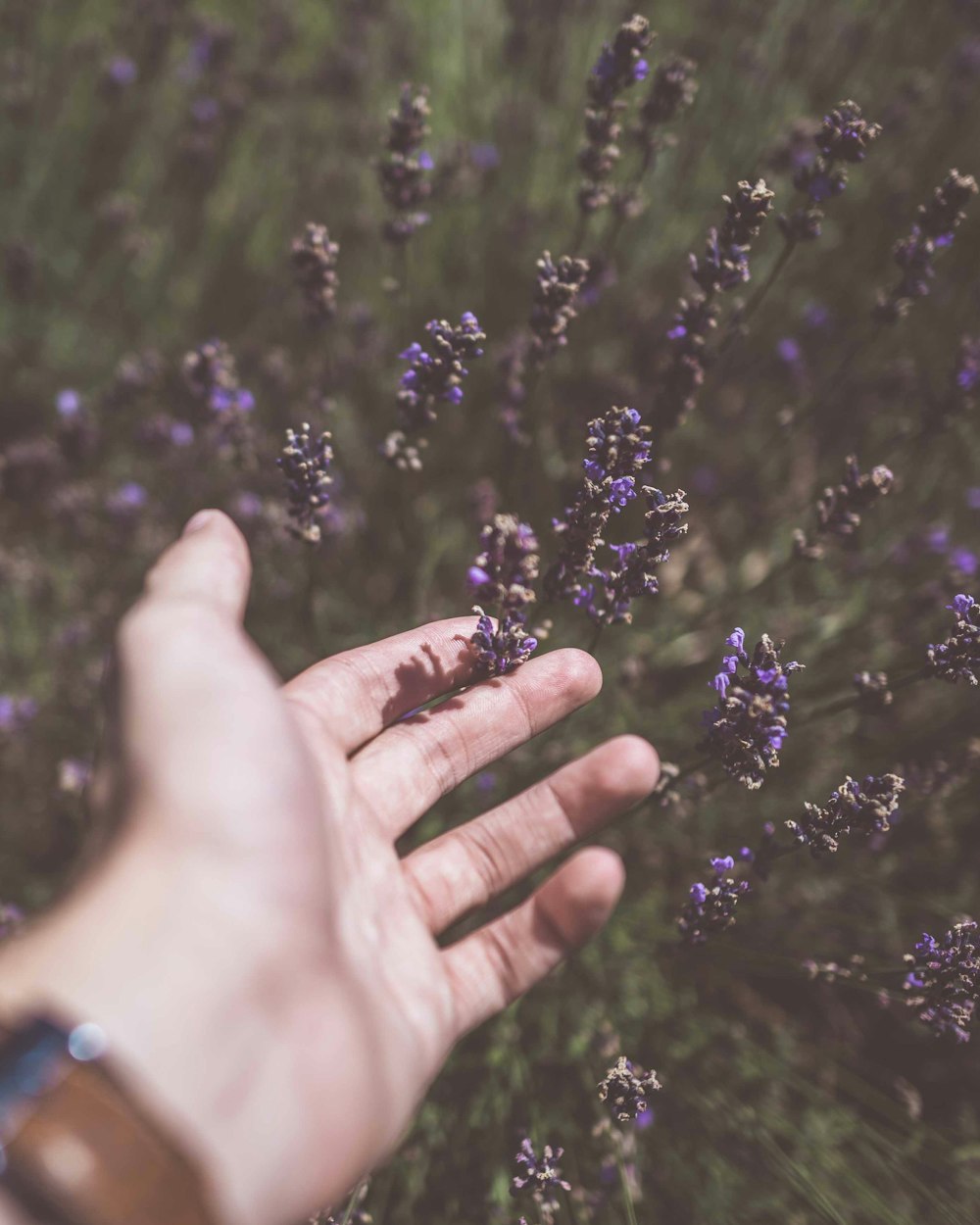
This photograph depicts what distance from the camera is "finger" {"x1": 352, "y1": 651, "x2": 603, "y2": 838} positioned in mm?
2090

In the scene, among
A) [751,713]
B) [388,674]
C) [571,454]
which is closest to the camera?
[751,713]

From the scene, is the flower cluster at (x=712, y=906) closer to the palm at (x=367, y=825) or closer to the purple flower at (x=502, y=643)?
the palm at (x=367, y=825)

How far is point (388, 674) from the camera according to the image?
2154 mm

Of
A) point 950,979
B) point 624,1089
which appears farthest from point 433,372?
point 950,979

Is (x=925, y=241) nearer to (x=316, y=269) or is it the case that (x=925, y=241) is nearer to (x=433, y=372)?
(x=433, y=372)

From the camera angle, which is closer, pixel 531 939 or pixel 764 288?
pixel 531 939

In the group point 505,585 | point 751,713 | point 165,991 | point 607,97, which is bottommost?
point 751,713

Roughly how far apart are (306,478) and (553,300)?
0.80 metres

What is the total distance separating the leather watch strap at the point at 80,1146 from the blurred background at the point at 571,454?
33.1 inches

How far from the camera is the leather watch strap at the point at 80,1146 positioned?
1.32 metres

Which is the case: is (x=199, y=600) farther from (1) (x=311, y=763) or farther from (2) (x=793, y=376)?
(2) (x=793, y=376)

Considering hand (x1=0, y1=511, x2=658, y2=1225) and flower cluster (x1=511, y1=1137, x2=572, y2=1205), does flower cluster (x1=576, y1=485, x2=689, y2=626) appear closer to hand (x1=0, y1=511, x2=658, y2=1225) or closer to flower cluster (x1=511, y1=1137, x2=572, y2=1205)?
hand (x1=0, y1=511, x2=658, y2=1225)

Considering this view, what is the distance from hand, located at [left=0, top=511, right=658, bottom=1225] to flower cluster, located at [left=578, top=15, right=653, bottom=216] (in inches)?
57.9

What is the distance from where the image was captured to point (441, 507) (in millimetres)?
3744
